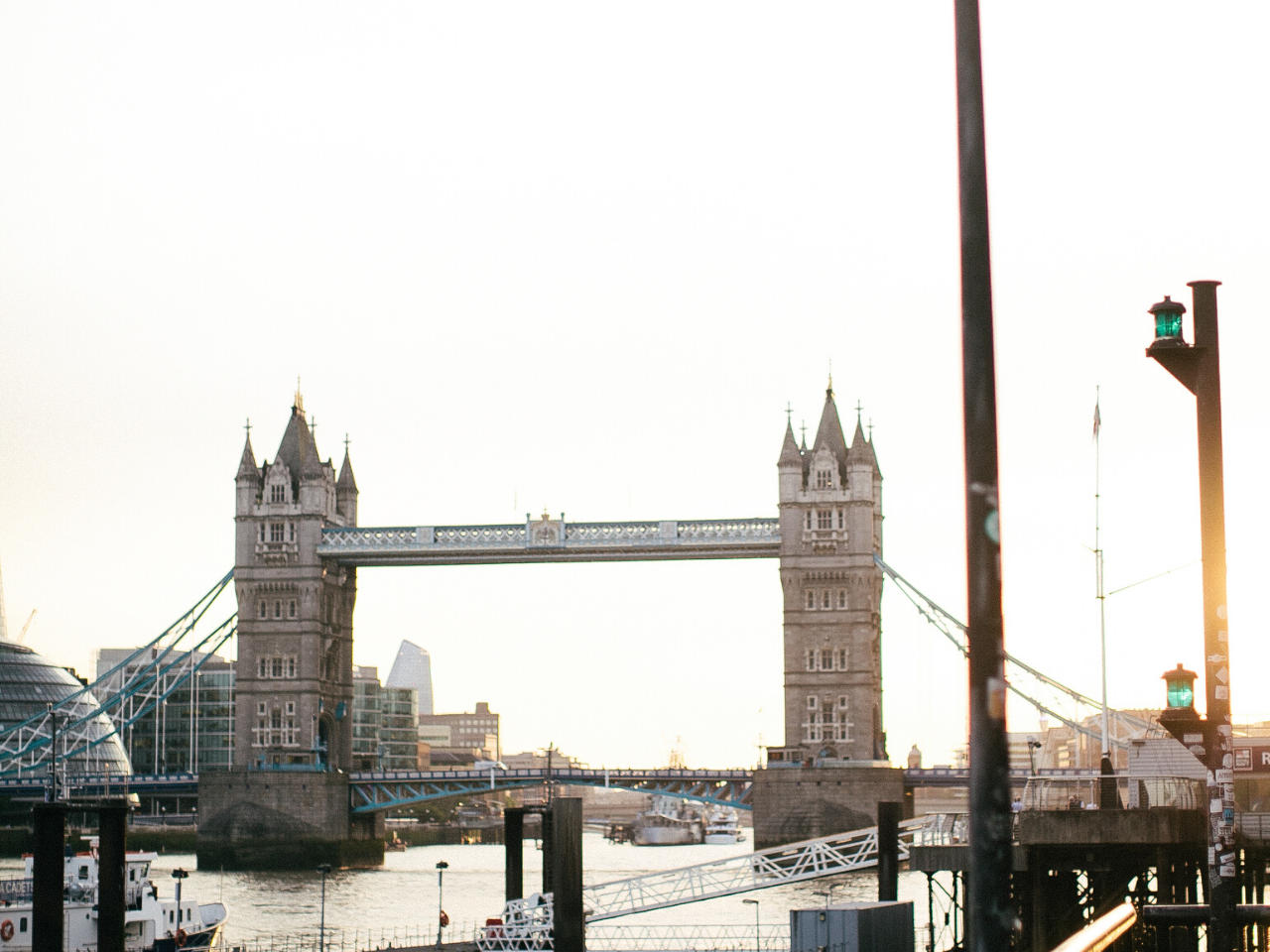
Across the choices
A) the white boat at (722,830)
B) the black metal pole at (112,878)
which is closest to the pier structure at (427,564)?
the black metal pole at (112,878)

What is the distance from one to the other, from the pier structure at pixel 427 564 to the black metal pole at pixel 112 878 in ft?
180

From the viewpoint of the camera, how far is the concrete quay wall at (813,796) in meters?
78.5

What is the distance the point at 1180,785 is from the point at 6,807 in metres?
86.6

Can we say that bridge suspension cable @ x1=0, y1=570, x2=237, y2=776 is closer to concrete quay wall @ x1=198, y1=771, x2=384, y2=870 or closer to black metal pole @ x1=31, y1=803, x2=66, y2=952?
concrete quay wall @ x1=198, y1=771, x2=384, y2=870

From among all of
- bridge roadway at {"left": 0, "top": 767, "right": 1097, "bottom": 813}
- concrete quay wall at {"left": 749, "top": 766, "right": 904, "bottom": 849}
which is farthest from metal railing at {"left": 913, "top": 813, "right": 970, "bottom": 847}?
bridge roadway at {"left": 0, "top": 767, "right": 1097, "bottom": 813}

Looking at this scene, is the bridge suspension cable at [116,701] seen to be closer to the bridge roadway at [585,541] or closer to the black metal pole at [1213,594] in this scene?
the bridge roadway at [585,541]

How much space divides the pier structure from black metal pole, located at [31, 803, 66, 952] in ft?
187

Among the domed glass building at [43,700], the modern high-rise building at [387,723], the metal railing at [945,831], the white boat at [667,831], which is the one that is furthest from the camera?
the modern high-rise building at [387,723]

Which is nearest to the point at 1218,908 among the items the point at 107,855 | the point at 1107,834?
the point at 1107,834

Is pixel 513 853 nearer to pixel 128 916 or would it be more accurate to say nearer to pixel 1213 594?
pixel 128 916

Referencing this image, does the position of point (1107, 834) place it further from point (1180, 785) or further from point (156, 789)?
point (156, 789)

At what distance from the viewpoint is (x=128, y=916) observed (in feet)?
133

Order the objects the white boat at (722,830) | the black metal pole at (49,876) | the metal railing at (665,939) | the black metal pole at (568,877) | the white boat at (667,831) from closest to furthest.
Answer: the black metal pole at (49,876) → the black metal pole at (568,877) → the metal railing at (665,939) → the white boat at (667,831) → the white boat at (722,830)

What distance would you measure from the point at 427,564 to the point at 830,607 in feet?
58.7
